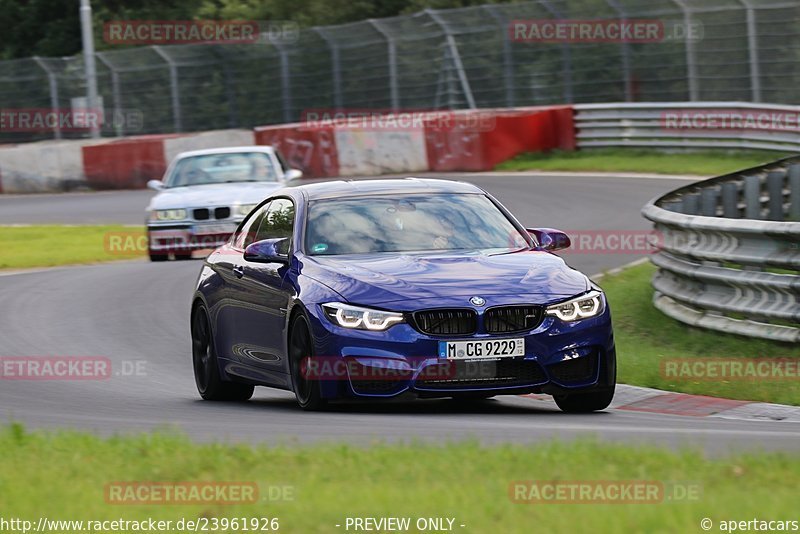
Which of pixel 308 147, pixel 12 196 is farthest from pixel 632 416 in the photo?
pixel 12 196

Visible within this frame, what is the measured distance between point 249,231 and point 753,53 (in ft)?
72.7

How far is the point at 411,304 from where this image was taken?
361 inches

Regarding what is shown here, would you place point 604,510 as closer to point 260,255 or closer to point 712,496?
point 712,496

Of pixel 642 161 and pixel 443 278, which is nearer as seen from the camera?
pixel 443 278

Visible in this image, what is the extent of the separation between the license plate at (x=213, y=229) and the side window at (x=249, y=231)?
9566mm

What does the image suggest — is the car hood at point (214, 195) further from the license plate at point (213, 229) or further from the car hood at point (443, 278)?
the car hood at point (443, 278)

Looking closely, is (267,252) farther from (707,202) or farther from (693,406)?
(707,202)

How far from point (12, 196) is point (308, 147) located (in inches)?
281

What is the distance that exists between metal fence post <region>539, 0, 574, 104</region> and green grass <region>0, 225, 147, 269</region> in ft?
38.8

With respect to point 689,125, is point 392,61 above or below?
above

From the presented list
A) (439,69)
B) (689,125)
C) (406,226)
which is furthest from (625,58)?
(406,226)

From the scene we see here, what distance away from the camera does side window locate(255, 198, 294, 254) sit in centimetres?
1069
